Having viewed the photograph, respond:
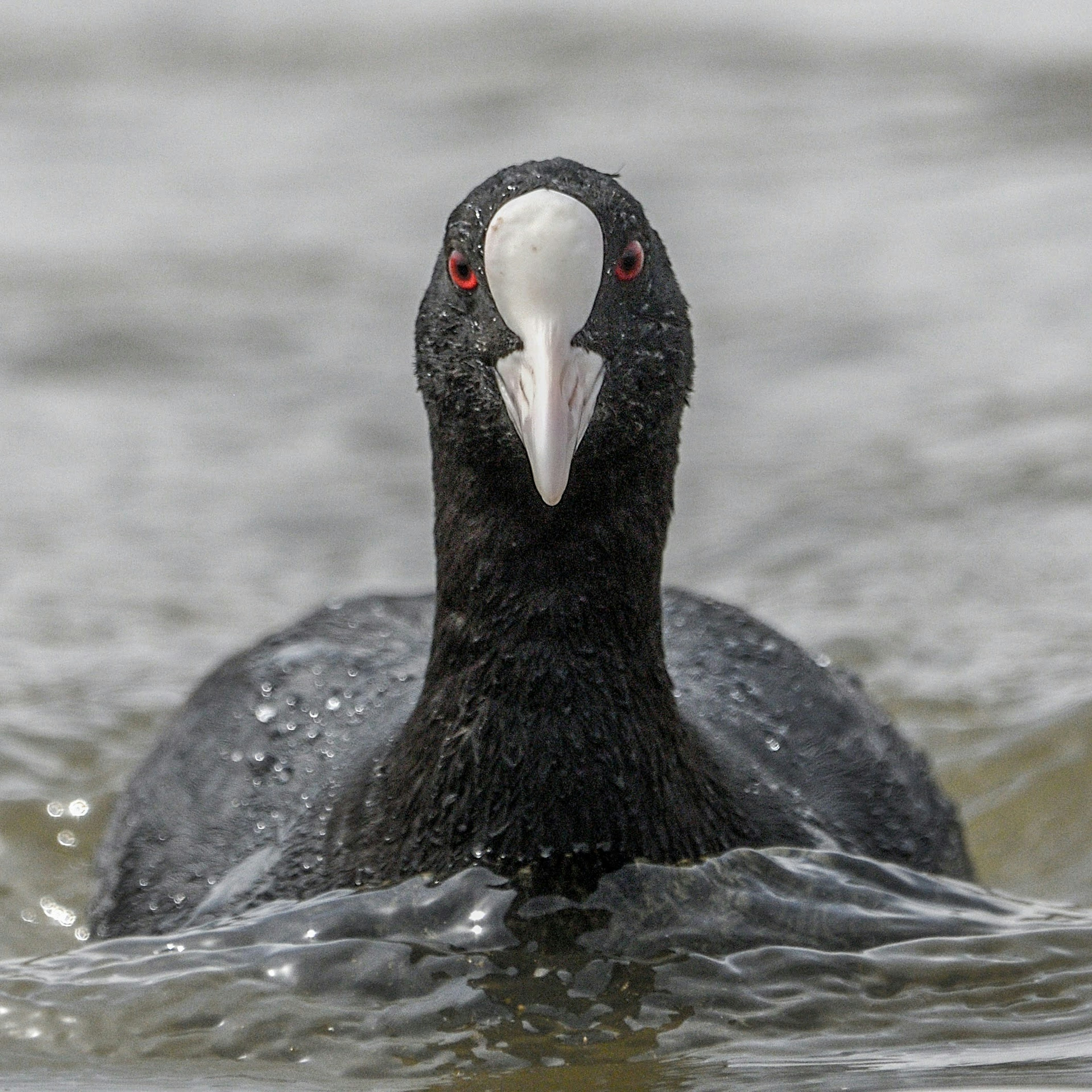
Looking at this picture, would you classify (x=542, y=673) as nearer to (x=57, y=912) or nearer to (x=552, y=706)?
(x=552, y=706)

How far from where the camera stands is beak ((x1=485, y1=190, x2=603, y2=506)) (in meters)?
3.38

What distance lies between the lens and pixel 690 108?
11.4 m

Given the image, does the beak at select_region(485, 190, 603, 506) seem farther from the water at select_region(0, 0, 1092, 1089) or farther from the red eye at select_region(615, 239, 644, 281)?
the water at select_region(0, 0, 1092, 1089)

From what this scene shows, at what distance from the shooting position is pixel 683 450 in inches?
306

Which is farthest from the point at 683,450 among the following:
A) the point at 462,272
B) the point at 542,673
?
the point at 462,272

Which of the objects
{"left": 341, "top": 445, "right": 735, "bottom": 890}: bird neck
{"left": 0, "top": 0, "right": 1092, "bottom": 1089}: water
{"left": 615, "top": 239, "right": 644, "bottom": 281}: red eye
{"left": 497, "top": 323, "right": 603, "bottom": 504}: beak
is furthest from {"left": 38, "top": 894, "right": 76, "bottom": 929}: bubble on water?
{"left": 615, "top": 239, "right": 644, "bottom": 281}: red eye

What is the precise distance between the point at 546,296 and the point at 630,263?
0.72ft

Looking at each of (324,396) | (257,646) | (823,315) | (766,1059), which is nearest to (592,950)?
(766,1059)

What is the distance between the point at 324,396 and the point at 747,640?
4.10 meters

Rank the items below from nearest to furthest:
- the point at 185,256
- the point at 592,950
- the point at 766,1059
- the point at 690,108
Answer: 1. the point at 766,1059
2. the point at 592,950
3. the point at 185,256
4. the point at 690,108

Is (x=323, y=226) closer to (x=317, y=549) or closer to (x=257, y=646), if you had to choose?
(x=317, y=549)

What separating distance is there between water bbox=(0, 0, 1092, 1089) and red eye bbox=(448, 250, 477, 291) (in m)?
1.03

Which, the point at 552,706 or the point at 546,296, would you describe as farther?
the point at 552,706

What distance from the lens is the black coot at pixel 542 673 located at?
136 inches
